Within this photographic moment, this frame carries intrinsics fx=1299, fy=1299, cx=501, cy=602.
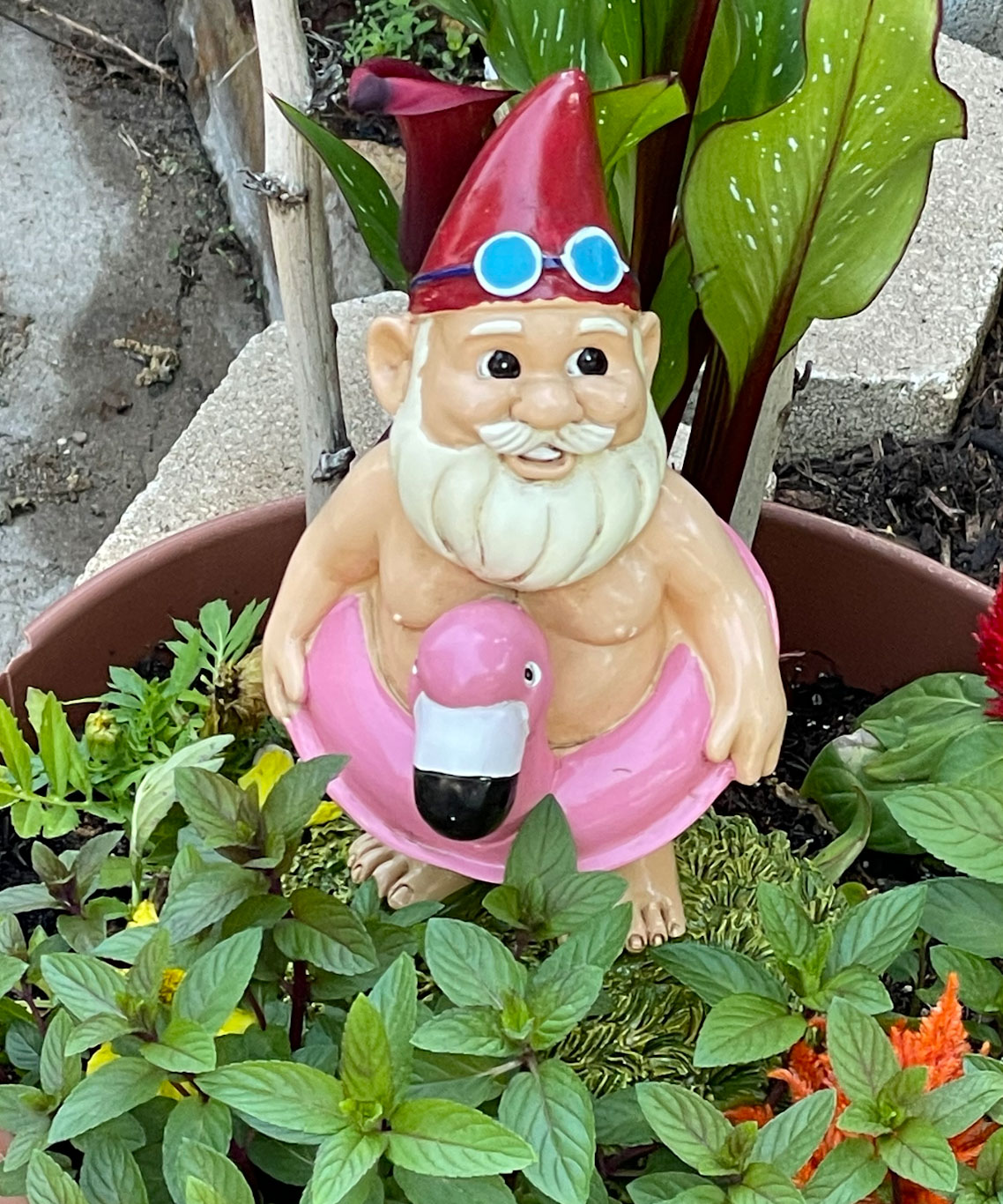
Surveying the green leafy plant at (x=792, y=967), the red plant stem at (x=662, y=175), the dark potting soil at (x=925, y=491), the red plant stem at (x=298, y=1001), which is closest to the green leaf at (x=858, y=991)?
the green leafy plant at (x=792, y=967)

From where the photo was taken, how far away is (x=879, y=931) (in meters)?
0.56

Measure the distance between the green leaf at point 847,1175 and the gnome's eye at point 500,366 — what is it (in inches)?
13.1

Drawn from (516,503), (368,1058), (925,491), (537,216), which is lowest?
(925,491)

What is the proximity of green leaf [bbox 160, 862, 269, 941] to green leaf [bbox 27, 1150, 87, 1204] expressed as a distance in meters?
0.09

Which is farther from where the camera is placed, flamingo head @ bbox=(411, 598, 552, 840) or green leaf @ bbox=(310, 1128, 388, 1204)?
flamingo head @ bbox=(411, 598, 552, 840)

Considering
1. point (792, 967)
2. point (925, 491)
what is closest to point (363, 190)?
point (792, 967)

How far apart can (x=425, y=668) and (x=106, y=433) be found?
1354 millimetres

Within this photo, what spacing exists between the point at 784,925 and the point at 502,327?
28 cm

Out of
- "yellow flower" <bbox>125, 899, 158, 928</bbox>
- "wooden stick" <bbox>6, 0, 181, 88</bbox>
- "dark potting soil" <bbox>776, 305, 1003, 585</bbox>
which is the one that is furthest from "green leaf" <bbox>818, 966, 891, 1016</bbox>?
"wooden stick" <bbox>6, 0, 181, 88</bbox>

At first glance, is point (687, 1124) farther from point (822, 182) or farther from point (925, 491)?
point (925, 491)

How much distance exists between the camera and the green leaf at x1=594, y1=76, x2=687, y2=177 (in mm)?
615

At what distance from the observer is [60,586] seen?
1592mm

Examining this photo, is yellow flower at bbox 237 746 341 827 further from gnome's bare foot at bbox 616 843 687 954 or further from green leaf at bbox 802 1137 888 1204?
green leaf at bbox 802 1137 888 1204

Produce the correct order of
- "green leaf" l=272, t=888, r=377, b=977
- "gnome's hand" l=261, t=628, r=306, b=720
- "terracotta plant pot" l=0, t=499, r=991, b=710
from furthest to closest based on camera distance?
"terracotta plant pot" l=0, t=499, r=991, b=710
"gnome's hand" l=261, t=628, r=306, b=720
"green leaf" l=272, t=888, r=377, b=977
